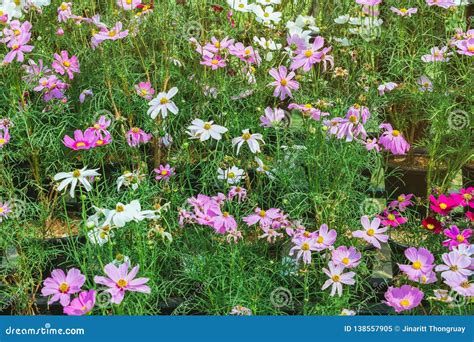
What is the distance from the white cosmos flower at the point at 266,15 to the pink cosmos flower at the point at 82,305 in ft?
3.99

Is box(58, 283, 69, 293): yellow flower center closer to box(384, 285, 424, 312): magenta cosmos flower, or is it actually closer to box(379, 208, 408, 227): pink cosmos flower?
box(384, 285, 424, 312): magenta cosmos flower

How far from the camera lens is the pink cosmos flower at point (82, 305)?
1.89m

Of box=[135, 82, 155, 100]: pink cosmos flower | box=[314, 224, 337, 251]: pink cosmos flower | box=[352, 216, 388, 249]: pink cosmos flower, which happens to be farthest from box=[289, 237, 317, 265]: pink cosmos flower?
box=[135, 82, 155, 100]: pink cosmos flower

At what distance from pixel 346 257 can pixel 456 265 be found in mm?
257

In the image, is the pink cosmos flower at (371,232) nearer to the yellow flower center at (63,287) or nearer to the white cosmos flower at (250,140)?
the white cosmos flower at (250,140)

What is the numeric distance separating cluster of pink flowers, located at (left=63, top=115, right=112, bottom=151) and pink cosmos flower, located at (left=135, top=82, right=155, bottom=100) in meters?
0.20

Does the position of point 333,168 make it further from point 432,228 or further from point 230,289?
point 230,289

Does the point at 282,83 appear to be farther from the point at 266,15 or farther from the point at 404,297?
the point at 404,297

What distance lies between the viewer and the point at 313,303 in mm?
2260

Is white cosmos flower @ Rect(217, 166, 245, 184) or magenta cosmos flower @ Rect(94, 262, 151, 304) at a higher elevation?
magenta cosmos flower @ Rect(94, 262, 151, 304)

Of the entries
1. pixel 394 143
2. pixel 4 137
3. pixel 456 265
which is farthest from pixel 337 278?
pixel 4 137

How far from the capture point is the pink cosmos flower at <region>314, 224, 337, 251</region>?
2158 millimetres

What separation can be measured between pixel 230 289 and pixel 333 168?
485 millimetres

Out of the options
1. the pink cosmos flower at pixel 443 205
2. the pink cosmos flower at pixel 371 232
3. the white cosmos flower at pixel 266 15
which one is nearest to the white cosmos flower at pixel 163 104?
the white cosmos flower at pixel 266 15
